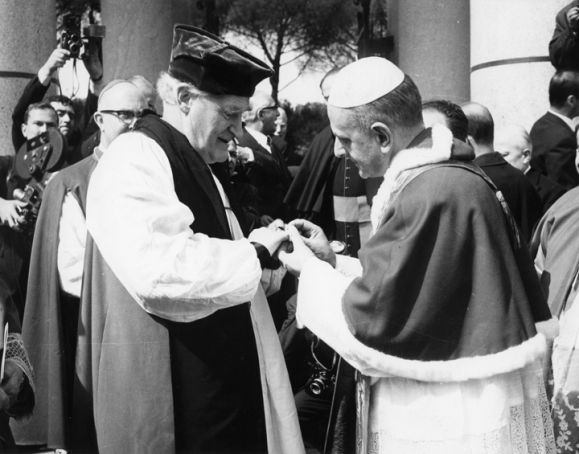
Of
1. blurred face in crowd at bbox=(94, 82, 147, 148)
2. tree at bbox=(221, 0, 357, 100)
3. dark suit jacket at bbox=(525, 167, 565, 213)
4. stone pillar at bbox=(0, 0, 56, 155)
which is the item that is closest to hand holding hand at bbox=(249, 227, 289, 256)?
blurred face in crowd at bbox=(94, 82, 147, 148)

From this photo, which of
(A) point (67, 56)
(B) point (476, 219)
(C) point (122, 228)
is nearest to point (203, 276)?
(C) point (122, 228)

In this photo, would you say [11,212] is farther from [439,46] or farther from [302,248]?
[439,46]

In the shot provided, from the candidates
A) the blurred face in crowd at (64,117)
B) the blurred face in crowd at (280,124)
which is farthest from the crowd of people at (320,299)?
the blurred face in crowd at (280,124)

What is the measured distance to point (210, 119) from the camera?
3.30 m

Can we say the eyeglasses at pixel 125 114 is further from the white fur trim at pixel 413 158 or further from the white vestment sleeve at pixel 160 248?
the white fur trim at pixel 413 158

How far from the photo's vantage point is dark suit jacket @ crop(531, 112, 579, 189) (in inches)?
225

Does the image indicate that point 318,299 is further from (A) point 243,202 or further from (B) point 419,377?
(A) point 243,202

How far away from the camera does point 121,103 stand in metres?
5.32

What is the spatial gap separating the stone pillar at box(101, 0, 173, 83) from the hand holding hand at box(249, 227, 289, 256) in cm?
530

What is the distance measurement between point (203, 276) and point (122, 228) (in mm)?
291

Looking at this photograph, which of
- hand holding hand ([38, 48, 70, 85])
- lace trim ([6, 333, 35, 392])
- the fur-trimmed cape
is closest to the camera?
the fur-trimmed cape

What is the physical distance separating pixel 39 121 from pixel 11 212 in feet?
2.36

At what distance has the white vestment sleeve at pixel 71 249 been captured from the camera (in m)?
5.08

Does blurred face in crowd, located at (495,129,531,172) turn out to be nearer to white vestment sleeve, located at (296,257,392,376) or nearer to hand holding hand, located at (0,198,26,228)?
hand holding hand, located at (0,198,26,228)
